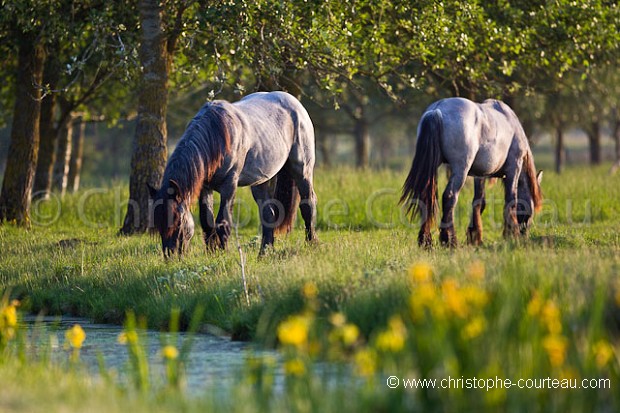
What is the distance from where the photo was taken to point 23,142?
1727 cm

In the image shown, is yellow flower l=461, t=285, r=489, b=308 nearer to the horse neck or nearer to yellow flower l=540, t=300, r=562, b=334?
yellow flower l=540, t=300, r=562, b=334

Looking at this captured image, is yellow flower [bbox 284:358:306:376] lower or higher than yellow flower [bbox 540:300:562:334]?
lower

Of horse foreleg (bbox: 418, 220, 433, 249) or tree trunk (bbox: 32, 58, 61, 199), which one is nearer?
horse foreleg (bbox: 418, 220, 433, 249)

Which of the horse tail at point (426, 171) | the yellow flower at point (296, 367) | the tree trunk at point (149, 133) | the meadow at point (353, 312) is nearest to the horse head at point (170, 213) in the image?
the meadow at point (353, 312)

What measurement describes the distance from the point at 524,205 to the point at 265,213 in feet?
12.8

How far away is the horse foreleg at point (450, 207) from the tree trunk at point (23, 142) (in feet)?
27.8

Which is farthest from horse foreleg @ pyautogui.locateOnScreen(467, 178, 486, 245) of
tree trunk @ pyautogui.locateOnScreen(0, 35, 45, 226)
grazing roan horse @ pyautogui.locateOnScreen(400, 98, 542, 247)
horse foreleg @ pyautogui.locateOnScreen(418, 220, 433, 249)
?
tree trunk @ pyautogui.locateOnScreen(0, 35, 45, 226)

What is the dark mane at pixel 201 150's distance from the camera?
10.5m

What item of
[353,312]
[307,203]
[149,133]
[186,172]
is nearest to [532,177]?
[307,203]

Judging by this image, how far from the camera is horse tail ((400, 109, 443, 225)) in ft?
38.5

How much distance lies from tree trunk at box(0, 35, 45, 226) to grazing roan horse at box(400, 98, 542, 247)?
320 inches

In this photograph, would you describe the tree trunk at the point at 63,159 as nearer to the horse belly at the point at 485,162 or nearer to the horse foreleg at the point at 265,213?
the horse foreleg at the point at 265,213

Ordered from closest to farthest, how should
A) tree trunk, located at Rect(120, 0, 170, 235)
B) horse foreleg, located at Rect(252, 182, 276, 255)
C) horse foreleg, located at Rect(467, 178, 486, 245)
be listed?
horse foreleg, located at Rect(252, 182, 276, 255), horse foreleg, located at Rect(467, 178, 486, 245), tree trunk, located at Rect(120, 0, 170, 235)

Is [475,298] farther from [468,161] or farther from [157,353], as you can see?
[468,161]
